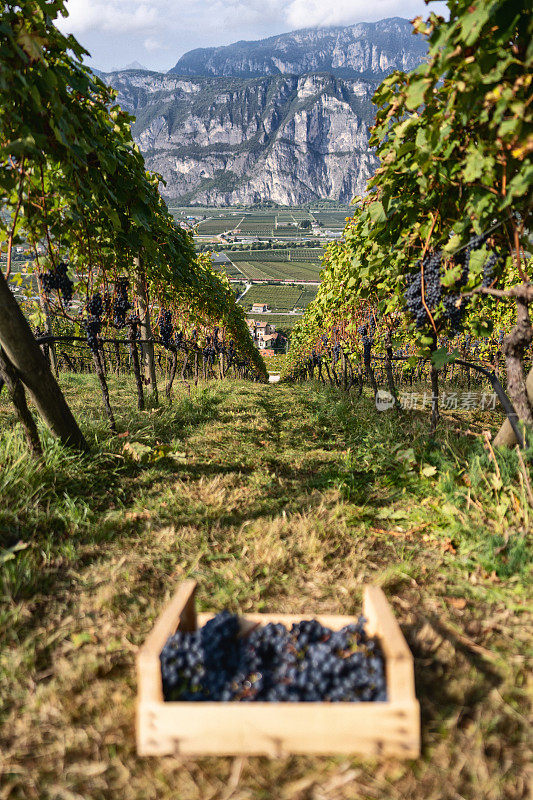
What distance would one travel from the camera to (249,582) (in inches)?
93.8

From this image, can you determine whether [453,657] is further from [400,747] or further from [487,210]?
[487,210]

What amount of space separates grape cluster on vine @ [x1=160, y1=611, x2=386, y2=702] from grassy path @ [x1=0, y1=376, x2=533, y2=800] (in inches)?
8.4

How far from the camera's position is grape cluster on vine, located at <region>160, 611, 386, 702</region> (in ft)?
4.78

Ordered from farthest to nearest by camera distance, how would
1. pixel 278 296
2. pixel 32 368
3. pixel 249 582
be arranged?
pixel 278 296 < pixel 32 368 < pixel 249 582

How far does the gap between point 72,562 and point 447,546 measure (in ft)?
8.43

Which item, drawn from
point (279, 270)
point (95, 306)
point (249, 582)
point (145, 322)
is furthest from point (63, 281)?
point (279, 270)

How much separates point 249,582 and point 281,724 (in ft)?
3.39

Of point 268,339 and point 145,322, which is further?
point 268,339

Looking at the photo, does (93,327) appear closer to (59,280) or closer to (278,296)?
(59,280)

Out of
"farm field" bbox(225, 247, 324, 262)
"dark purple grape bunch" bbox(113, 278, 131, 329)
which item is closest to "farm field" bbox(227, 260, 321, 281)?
"farm field" bbox(225, 247, 324, 262)

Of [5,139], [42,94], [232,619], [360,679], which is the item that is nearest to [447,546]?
[360,679]

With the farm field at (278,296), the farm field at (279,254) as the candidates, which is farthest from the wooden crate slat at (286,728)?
the farm field at (279,254)

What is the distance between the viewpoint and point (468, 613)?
6.90 ft

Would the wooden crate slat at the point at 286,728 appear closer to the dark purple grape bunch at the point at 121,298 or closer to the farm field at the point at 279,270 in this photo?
the dark purple grape bunch at the point at 121,298
